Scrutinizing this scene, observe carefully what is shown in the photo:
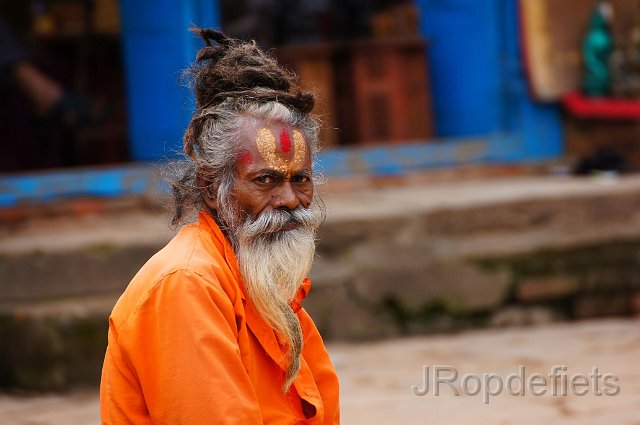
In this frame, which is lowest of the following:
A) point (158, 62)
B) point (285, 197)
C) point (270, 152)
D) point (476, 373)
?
point (476, 373)

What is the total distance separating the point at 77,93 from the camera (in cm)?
738

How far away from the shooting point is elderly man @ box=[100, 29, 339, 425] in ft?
6.88

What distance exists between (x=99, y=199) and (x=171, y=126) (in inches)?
26.0

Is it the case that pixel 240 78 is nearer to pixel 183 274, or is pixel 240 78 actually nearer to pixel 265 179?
pixel 265 179

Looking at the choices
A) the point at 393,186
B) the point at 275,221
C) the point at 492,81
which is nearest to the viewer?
the point at 275,221

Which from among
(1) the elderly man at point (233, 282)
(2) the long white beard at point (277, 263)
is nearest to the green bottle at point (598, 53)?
(1) the elderly man at point (233, 282)

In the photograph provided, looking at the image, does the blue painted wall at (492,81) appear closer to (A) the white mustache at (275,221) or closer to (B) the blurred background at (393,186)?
(B) the blurred background at (393,186)

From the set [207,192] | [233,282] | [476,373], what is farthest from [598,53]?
[233,282]

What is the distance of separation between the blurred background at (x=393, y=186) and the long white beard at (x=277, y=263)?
2.00 m

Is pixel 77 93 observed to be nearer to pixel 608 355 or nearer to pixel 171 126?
pixel 171 126

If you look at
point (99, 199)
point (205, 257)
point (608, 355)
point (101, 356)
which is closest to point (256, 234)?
point (205, 257)

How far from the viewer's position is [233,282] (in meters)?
2.29

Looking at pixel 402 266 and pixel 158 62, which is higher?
pixel 158 62

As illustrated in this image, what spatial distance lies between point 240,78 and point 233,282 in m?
0.49
